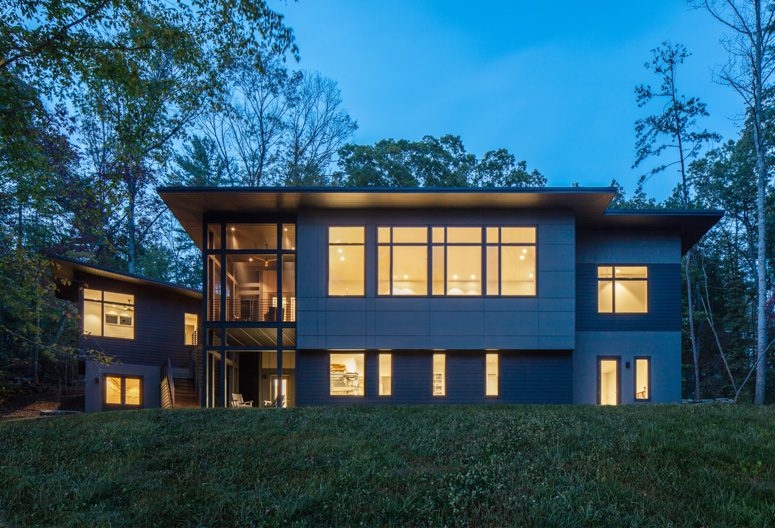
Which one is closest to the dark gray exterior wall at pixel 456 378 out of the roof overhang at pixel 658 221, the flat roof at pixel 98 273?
the roof overhang at pixel 658 221

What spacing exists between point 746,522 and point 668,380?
427 inches

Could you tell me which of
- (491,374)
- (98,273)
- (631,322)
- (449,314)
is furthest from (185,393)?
(631,322)

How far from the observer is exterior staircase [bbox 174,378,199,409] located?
56.3ft

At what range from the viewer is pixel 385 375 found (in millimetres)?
13734

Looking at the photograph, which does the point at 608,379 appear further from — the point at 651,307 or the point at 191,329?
the point at 191,329

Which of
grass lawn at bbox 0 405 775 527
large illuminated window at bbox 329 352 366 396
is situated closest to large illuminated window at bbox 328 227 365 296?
large illuminated window at bbox 329 352 366 396

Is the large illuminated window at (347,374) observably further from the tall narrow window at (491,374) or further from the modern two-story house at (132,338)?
the modern two-story house at (132,338)

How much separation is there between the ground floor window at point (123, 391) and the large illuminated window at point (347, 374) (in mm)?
8244

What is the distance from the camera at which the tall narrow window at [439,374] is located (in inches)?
539

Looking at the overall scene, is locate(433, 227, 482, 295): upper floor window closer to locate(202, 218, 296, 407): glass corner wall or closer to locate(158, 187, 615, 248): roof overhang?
locate(158, 187, 615, 248): roof overhang

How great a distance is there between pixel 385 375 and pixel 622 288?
25.2 feet

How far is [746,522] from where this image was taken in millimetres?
4500

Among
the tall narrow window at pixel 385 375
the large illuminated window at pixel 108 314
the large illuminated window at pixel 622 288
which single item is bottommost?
the tall narrow window at pixel 385 375

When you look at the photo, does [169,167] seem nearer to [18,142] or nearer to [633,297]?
[18,142]
